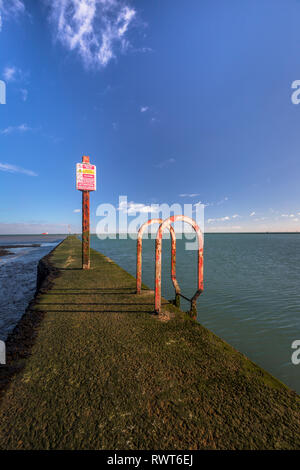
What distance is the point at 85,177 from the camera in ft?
28.1

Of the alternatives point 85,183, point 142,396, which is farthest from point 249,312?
point 85,183

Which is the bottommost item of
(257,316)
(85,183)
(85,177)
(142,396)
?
(257,316)

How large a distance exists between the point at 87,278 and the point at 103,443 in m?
6.32

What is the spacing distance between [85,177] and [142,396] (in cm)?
855

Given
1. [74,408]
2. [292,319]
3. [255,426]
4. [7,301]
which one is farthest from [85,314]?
[292,319]

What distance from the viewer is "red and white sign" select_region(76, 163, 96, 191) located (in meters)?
8.45

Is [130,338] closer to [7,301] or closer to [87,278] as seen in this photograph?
[87,278]

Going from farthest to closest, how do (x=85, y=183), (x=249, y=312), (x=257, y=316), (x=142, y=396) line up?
(x=85, y=183) → (x=249, y=312) → (x=257, y=316) → (x=142, y=396)

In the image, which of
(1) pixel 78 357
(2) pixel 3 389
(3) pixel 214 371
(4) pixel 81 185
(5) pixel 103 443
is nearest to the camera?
(5) pixel 103 443

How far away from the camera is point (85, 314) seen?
4.06 meters

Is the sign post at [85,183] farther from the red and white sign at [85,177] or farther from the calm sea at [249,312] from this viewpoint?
the calm sea at [249,312]

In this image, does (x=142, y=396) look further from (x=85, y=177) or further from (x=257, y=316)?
(x=85, y=177)

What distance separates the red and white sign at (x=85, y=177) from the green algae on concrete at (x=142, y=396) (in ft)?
21.6

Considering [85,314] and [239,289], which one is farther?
[239,289]
